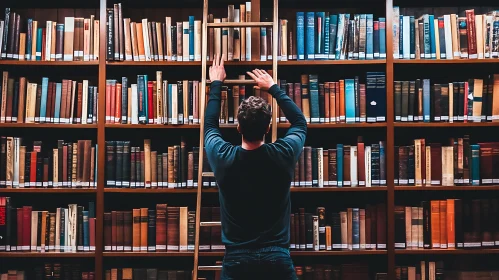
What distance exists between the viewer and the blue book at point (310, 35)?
3.31m

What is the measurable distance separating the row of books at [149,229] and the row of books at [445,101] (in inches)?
57.7

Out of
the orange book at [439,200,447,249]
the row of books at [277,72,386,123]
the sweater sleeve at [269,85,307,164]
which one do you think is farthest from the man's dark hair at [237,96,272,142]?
the orange book at [439,200,447,249]

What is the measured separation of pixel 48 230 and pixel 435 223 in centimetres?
237

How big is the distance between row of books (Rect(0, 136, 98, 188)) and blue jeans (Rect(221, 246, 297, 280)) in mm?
1387

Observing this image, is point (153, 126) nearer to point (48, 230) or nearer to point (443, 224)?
point (48, 230)

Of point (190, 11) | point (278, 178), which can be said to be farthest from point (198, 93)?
point (278, 178)

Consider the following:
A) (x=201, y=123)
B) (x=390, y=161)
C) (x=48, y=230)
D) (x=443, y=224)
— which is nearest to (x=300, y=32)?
(x=201, y=123)

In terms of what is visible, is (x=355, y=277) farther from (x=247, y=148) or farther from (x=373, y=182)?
(x=247, y=148)

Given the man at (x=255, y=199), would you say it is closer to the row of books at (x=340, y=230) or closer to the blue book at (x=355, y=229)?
the row of books at (x=340, y=230)

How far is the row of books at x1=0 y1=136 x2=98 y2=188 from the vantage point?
3.31m

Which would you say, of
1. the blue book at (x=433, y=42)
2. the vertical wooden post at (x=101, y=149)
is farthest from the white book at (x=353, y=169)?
the vertical wooden post at (x=101, y=149)

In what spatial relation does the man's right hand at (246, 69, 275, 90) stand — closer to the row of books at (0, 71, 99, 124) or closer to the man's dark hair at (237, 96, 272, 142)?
the man's dark hair at (237, 96, 272, 142)

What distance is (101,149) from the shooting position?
330 centimetres

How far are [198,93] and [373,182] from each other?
1.21 metres
